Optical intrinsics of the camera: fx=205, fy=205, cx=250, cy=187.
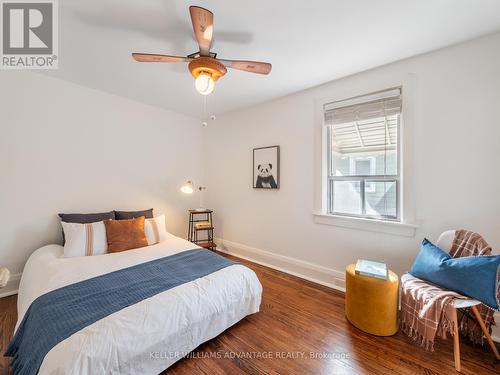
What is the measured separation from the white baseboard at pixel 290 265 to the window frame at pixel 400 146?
601 mm

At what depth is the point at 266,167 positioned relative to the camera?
3.12 metres

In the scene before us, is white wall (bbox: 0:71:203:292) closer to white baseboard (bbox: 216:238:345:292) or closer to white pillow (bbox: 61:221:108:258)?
white pillow (bbox: 61:221:108:258)

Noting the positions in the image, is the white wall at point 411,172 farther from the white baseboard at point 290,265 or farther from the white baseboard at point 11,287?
the white baseboard at point 11,287

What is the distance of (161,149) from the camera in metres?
3.44

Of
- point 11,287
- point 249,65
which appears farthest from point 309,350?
point 11,287

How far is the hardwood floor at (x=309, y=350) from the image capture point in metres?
1.41

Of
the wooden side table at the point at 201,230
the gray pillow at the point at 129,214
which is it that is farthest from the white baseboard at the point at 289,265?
the gray pillow at the point at 129,214

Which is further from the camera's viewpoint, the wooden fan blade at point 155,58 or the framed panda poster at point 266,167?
the framed panda poster at point 266,167

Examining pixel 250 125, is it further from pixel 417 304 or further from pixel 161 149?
pixel 417 304

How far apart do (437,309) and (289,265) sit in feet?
5.48

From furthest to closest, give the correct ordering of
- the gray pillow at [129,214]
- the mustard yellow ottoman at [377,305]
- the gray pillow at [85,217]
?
the gray pillow at [129,214] < the gray pillow at [85,217] < the mustard yellow ottoman at [377,305]

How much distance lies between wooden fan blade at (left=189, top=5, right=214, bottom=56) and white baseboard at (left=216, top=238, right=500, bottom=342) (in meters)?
2.62

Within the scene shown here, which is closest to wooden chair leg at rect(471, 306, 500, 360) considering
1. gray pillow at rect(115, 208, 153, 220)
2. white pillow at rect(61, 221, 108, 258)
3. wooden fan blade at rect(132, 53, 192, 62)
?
wooden fan blade at rect(132, 53, 192, 62)

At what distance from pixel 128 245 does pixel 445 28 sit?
3.62 meters
